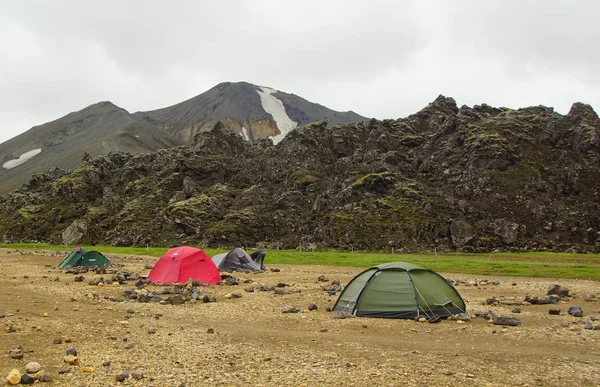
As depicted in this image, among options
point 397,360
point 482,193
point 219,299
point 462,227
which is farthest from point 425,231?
point 397,360

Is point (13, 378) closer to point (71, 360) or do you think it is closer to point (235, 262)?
point (71, 360)

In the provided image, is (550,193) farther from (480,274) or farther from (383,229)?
(480,274)

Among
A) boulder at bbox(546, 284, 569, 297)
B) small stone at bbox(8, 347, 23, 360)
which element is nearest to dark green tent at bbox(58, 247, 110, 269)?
small stone at bbox(8, 347, 23, 360)

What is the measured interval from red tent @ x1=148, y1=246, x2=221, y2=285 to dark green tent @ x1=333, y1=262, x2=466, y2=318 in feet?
43.5

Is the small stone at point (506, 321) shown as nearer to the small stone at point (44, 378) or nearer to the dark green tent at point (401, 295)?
the dark green tent at point (401, 295)

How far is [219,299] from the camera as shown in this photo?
24.4m

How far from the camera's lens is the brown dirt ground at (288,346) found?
11.1 metres

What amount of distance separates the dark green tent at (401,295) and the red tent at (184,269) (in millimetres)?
13265

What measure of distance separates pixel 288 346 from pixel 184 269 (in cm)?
1785

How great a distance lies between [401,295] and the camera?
19375 mm

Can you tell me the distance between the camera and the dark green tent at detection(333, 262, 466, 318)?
1895cm

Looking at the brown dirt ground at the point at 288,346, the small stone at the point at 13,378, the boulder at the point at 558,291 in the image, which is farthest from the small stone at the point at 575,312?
the small stone at the point at 13,378

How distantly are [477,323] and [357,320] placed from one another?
4768 mm

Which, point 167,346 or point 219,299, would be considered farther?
point 219,299
